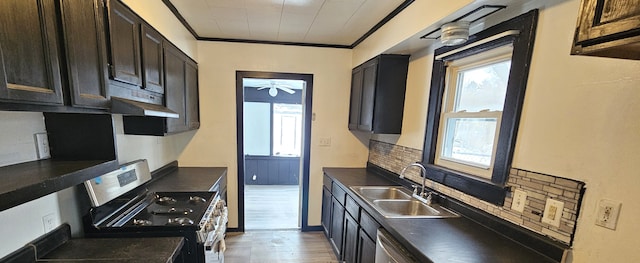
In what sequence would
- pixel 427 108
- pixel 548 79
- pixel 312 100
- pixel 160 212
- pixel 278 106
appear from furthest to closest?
pixel 278 106 < pixel 312 100 < pixel 427 108 < pixel 160 212 < pixel 548 79

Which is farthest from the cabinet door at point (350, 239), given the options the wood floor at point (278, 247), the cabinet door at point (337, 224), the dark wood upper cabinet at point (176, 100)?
the dark wood upper cabinet at point (176, 100)

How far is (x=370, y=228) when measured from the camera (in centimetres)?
176

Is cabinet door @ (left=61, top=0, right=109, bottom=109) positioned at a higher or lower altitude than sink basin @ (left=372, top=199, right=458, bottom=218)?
higher

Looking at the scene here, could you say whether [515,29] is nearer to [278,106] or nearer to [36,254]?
[36,254]

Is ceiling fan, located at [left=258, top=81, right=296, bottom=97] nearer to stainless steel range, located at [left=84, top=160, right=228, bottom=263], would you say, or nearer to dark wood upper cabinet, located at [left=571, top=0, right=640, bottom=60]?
stainless steel range, located at [left=84, top=160, right=228, bottom=263]

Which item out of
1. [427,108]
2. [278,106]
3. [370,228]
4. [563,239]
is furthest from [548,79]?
[278,106]

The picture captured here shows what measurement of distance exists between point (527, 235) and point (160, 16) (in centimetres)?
281

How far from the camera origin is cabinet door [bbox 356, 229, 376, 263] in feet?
5.69

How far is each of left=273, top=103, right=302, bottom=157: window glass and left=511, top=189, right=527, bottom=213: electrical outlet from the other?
14.5 ft

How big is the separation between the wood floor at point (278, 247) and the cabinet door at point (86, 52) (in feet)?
7.04

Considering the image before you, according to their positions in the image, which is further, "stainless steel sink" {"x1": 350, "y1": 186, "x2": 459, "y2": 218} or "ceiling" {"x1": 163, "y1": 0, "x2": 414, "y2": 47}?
"ceiling" {"x1": 163, "y1": 0, "x2": 414, "y2": 47}

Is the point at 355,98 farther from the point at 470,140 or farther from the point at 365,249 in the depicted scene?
the point at 365,249

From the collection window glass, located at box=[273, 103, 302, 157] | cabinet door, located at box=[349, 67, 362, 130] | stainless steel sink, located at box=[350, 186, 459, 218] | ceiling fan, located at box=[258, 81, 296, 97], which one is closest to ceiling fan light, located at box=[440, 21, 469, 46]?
stainless steel sink, located at box=[350, 186, 459, 218]

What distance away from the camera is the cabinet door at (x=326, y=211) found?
9.34 ft
